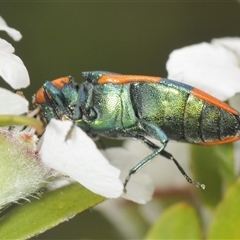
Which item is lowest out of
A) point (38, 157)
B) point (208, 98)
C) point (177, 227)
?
point (177, 227)

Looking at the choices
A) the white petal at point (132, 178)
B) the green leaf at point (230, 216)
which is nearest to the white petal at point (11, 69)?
the white petal at point (132, 178)

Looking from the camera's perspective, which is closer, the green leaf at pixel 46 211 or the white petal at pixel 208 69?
the green leaf at pixel 46 211

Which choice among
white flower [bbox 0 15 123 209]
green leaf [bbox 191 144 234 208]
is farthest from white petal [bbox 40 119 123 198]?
green leaf [bbox 191 144 234 208]

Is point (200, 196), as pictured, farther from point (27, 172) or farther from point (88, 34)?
point (88, 34)

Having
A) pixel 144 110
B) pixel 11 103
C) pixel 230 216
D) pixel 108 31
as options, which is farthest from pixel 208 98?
pixel 108 31

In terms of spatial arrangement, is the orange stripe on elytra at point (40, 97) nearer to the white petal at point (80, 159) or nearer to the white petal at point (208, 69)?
the white petal at point (80, 159)

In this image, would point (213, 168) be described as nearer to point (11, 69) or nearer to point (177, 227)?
point (177, 227)

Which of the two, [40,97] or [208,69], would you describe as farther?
[208,69]
